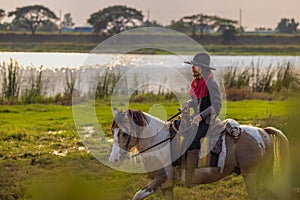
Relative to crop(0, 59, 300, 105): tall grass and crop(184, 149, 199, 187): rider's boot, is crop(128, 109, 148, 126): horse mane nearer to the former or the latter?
crop(184, 149, 199, 187): rider's boot

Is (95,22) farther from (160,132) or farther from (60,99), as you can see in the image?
(160,132)

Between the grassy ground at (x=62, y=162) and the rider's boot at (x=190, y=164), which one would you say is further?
the rider's boot at (x=190, y=164)

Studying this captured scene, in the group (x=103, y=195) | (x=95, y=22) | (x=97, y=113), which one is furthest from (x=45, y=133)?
(x=95, y=22)

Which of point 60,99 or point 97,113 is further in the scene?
point 60,99

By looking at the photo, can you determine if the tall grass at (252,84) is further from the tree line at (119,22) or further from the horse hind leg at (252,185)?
the tree line at (119,22)

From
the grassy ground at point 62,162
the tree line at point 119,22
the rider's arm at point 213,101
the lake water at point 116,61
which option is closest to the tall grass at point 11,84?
the grassy ground at point 62,162

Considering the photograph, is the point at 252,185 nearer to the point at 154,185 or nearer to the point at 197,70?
the point at 154,185

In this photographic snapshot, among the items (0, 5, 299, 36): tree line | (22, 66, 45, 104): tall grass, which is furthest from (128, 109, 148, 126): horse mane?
(0, 5, 299, 36): tree line

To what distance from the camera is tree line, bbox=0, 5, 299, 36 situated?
60.0m

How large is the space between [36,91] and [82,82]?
2.45 meters

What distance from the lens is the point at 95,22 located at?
60.6 metres

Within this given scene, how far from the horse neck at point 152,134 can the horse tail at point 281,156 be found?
1018 millimetres

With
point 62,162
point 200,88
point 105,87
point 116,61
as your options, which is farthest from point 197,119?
point 116,61

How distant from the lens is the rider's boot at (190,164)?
17.2 feet
